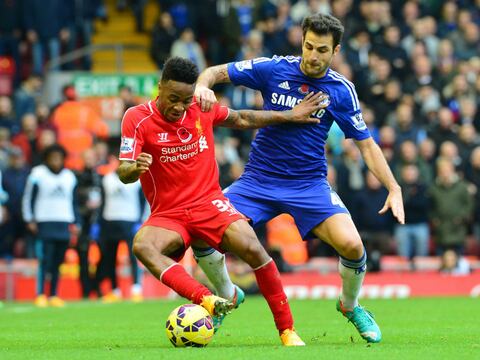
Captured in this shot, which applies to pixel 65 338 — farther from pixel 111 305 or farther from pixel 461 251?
pixel 461 251

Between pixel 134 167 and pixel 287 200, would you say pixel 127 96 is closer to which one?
pixel 287 200

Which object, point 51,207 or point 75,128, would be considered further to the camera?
point 75,128

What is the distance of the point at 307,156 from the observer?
10.7 m

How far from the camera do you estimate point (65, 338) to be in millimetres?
11227

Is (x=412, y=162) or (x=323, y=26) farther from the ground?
(x=323, y=26)

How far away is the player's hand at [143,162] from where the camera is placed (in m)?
9.52

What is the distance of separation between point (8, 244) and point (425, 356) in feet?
45.0

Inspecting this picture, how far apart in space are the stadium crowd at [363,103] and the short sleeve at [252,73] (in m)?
9.58

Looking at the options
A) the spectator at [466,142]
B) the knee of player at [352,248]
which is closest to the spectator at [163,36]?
the spectator at [466,142]

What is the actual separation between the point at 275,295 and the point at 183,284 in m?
0.76

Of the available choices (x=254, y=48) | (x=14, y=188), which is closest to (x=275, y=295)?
(x=14, y=188)

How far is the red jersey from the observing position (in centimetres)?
1008

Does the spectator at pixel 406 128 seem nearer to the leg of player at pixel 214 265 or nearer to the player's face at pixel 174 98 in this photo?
the leg of player at pixel 214 265

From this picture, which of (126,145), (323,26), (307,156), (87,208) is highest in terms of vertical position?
(323,26)
